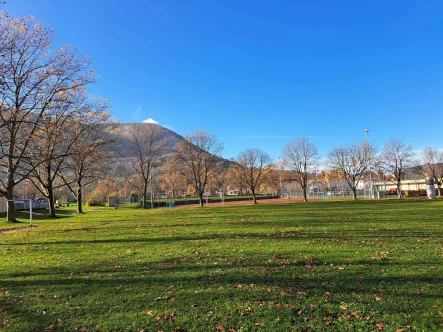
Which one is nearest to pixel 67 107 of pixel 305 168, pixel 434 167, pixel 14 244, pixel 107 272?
pixel 14 244

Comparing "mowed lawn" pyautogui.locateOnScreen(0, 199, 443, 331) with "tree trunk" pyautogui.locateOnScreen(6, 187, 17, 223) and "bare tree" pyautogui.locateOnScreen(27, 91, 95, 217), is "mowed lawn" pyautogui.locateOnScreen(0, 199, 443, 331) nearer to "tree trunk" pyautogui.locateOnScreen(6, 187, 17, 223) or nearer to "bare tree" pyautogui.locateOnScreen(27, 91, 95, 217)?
"bare tree" pyautogui.locateOnScreen(27, 91, 95, 217)

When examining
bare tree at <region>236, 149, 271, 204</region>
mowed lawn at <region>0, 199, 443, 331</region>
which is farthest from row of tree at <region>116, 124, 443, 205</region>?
mowed lawn at <region>0, 199, 443, 331</region>

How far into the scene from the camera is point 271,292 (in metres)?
5.94

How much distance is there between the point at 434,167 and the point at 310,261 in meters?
77.4

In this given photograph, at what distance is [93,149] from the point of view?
2980 centimetres

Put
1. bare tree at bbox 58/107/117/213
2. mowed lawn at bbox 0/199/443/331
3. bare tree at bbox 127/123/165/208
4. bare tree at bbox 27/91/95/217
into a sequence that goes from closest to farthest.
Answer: mowed lawn at bbox 0/199/443/331, bare tree at bbox 27/91/95/217, bare tree at bbox 58/107/117/213, bare tree at bbox 127/123/165/208

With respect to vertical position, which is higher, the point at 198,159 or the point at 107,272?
the point at 198,159

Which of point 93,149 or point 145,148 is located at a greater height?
point 145,148

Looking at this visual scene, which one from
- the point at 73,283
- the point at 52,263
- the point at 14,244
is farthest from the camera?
the point at 14,244

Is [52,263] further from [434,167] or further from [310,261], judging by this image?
[434,167]

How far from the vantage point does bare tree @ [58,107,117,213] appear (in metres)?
28.8

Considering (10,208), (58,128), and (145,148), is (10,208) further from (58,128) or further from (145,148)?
(145,148)

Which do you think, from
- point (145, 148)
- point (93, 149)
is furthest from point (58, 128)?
point (145, 148)

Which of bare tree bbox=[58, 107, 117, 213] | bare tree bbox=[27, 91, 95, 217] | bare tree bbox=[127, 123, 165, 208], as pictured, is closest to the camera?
bare tree bbox=[27, 91, 95, 217]
